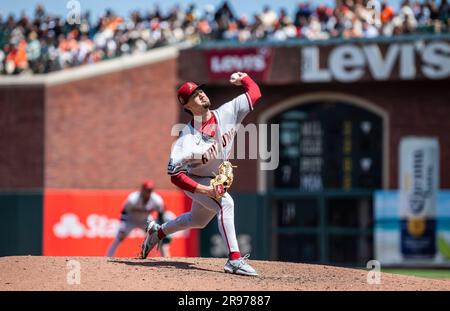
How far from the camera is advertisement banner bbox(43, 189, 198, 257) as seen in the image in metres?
23.8

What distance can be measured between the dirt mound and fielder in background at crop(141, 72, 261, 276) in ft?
1.64

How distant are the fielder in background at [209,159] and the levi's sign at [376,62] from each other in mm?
13966

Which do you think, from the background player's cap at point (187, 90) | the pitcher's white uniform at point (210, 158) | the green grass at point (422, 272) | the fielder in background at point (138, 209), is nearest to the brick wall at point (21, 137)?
the fielder in background at point (138, 209)

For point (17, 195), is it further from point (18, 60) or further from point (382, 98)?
point (382, 98)

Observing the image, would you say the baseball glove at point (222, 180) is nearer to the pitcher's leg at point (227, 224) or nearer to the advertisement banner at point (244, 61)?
the pitcher's leg at point (227, 224)

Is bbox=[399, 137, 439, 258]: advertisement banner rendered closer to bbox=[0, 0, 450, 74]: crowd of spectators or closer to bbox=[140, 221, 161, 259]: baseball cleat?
bbox=[0, 0, 450, 74]: crowd of spectators

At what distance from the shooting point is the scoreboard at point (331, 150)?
24000mm

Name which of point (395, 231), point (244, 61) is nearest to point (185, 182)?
point (244, 61)

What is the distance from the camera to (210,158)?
32.6 ft

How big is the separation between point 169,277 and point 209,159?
1379 millimetres

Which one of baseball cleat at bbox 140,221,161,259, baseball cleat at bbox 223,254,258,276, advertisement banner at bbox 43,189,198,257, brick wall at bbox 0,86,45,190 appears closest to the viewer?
baseball cleat at bbox 223,254,258,276

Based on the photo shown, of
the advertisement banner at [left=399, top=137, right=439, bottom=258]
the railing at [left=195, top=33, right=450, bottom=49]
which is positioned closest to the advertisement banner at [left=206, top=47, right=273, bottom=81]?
the railing at [left=195, top=33, right=450, bottom=49]

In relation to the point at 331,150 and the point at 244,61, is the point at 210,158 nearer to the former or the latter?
the point at 331,150

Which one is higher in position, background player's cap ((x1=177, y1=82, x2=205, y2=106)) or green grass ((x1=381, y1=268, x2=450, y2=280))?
background player's cap ((x1=177, y1=82, x2=205, y2=106))
